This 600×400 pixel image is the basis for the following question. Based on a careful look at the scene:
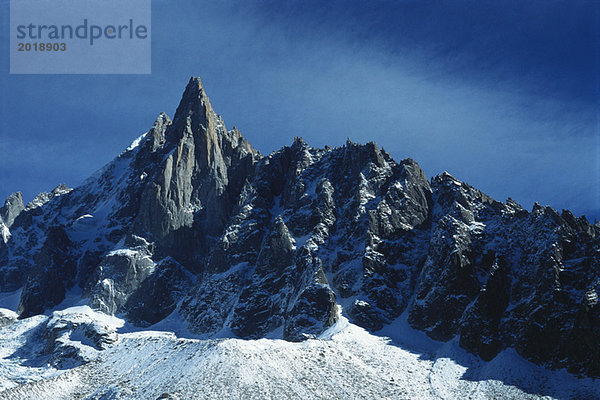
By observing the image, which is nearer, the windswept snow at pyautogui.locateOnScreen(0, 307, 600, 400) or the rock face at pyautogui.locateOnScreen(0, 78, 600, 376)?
the windswept snow at pyautogui.locateOnScreen(0, 307, 600, 400)

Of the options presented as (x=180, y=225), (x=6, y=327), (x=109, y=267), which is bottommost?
(x=6, y=327)

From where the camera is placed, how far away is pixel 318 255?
5738 inches

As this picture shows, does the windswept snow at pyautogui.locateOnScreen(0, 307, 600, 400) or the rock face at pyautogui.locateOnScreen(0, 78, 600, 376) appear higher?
the rock face at pyautogui.locateOnScreen(0, 78, 600, 376)

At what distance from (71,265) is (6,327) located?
90.6ft

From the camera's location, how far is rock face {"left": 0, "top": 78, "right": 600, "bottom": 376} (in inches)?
4596

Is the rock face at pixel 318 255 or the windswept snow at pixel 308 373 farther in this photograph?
the rock face at pixel 318 255

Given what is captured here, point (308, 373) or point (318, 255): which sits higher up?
point (318, 255)

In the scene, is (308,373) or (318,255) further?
(318,255)

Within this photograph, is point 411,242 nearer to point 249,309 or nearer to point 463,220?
point 463,220

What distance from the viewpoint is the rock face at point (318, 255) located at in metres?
117

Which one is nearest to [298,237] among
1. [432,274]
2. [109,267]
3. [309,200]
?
[309,200]

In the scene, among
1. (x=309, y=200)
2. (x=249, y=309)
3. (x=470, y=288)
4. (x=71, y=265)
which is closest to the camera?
(x=470, y=288)

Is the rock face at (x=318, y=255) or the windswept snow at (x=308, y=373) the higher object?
the rock face at (x=318, y=255)

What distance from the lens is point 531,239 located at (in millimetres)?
127125
